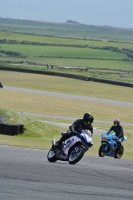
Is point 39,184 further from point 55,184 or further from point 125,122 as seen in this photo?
point 125,122

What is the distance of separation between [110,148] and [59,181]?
9250 millimetres

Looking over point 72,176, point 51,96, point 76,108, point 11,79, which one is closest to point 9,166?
point 72,176

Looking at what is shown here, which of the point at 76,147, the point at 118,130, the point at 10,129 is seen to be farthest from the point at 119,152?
the point at 76,147

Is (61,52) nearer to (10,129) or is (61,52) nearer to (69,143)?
(10,129)

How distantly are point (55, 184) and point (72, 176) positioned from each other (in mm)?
1507

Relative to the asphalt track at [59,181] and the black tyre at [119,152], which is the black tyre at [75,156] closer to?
the asphalt track at [59,181]

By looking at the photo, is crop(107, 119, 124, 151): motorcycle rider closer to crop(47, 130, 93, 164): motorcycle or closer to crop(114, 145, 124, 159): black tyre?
crop(114, 145, 124, 159): black tyre

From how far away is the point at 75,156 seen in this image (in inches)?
666

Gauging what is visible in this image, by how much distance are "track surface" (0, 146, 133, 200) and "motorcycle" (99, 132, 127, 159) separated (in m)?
4.77

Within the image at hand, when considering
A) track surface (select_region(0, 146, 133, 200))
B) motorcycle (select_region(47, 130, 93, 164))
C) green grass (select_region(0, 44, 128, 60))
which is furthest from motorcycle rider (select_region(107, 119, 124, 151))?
green grass (select_region(0, 44, 128, 60))

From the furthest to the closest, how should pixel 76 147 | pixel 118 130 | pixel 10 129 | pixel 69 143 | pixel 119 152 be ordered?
pixel 10 129, pixel 119 152, pixel 118 130, pixel 69 143, pixel 76 147

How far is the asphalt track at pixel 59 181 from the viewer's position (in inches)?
449

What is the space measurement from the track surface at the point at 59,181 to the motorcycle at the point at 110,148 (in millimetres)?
4768

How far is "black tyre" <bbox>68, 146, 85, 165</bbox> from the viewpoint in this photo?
1678cm
